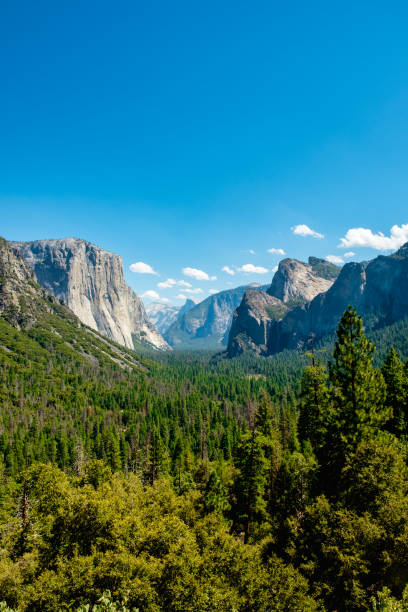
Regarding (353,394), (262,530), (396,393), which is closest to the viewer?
(353,394)

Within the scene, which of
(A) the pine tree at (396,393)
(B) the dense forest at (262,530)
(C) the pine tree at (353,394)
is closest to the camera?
(B) the dense forest at (262,530)

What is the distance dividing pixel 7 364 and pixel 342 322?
180378mm

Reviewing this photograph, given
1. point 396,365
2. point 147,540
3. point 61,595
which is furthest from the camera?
point 396,365

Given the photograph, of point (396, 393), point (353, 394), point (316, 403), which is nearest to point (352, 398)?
point (353, 394)

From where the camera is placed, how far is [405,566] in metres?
15.6

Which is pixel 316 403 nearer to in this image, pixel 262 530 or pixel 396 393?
pixel 262 530

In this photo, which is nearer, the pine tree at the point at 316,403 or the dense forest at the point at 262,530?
the dense forest at the point at 262,530

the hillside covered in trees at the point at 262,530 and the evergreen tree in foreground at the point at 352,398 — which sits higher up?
the evergreen tree in foreground at the point at 352,398

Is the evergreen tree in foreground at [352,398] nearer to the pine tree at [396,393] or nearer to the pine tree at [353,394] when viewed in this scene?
the pine tree at [353,394]

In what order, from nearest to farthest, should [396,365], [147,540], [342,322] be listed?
[147,540] → [342,322] → [396,365]

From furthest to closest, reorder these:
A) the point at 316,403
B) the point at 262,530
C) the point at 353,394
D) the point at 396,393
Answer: the point at 396,393 < the point at 262,530 < the point at 316,403 < the point at 353,394

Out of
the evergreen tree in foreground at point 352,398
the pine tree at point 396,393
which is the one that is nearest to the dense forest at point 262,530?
the evergreen tree in foreground at point 352,398

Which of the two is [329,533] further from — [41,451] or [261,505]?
[41,451]

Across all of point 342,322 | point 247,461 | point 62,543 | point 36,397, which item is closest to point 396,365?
point 342,322
